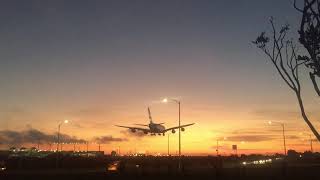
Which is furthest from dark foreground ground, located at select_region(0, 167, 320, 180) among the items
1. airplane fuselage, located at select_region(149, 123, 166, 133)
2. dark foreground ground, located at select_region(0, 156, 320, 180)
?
airplane fuselage, located at select_region(149, 123, 166, 133)

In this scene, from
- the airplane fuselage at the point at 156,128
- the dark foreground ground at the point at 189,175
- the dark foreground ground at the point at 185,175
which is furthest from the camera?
the airplane fuselage at the point at 156,128

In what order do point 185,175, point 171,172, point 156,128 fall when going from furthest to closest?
point 156,128 → point 171,172 → point 185,175

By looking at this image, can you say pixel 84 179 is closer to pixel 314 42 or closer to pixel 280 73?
pixel 280 73

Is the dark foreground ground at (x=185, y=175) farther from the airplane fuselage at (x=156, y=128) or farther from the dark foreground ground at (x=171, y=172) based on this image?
the airplane fuselage at (x=156, y=128)

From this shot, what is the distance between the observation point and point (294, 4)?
89.6 ft

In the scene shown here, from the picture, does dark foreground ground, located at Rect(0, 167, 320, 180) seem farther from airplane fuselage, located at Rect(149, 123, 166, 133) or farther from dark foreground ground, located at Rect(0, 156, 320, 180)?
airplane fuselage, located at Rect(149, 123, 166, 133)

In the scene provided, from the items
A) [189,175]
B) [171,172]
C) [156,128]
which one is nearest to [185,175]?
[189,175]

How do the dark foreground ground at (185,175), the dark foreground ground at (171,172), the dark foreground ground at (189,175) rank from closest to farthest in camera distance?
1. the dark foreground ground at (189,175)
2. the dark foreground ground at (185,175)
3. the dark foreground ground at (171,172)

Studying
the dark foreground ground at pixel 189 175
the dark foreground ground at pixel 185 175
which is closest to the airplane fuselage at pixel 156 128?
the dark foreground ground at pixel 185 175

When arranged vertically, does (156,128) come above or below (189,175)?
above

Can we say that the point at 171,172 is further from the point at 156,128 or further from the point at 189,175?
the point at 156,128

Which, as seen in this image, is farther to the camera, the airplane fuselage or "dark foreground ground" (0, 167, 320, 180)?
the airplane fuselage

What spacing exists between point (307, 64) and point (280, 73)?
2.64 m

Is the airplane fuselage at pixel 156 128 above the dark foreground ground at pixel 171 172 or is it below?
above
